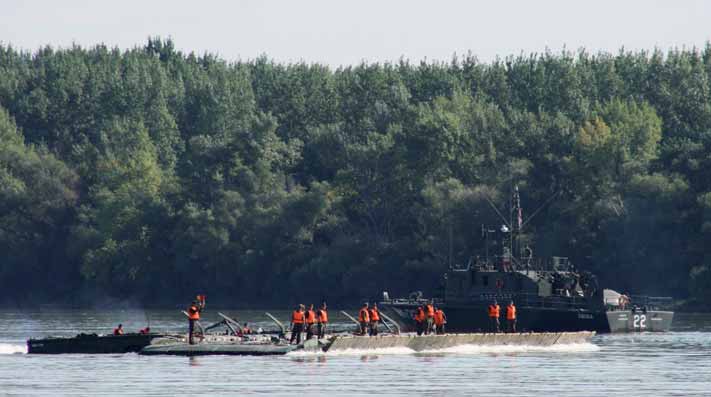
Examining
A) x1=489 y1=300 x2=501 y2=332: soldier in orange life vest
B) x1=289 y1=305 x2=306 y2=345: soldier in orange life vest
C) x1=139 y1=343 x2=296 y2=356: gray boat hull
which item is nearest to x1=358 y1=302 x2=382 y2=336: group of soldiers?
x1=289 y1=305 x2=306 y2=345: soldier in orange life vest

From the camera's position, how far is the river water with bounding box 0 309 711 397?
60375 millimetres

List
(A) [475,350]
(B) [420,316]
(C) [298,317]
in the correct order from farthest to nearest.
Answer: (B) [420,316], (A) [475,350], (C) [298,317]

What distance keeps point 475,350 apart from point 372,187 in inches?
2901

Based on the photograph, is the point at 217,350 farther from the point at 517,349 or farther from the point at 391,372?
the point at 517,349

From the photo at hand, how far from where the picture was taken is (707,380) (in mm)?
65062

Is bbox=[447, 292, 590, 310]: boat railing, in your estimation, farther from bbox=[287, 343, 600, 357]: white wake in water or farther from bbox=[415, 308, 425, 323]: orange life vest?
bbox=[415, 308, 425, 323]: orange life vest

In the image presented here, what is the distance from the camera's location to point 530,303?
316 feet

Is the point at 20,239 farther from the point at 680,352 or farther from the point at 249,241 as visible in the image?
the point at 680,352

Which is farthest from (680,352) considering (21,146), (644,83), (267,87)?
(267,87)

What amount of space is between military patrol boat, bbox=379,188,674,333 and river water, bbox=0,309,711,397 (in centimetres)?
844

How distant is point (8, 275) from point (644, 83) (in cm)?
5814

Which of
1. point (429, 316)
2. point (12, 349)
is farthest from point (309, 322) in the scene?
point (12, 349)

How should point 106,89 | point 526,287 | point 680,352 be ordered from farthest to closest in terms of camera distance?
point 106,89 → point 526,287 → point 680,352

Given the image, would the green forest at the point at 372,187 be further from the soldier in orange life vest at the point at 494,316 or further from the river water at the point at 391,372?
the river water at the point at 391,372
